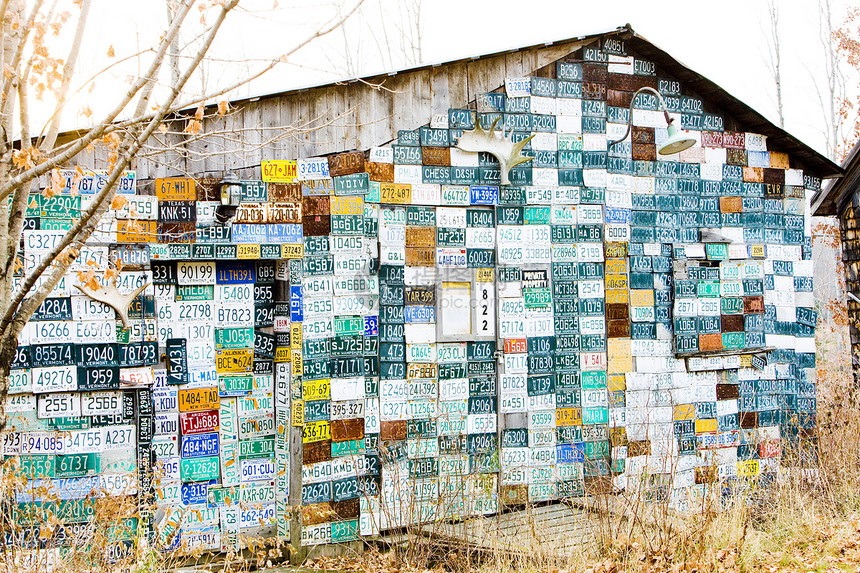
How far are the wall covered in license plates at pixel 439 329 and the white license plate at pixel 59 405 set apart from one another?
0.03 m

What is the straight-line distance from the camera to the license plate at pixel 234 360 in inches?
272

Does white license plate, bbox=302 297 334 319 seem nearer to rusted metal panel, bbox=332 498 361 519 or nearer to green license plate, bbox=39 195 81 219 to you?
rusted metal panel, bbox=332 498 361 519

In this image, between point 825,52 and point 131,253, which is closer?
point 131,253

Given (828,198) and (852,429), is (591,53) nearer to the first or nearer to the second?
(828,198)

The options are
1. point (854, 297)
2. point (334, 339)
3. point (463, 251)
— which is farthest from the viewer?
point (854, 297)

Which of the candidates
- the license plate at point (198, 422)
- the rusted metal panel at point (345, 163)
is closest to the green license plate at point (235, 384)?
the license plate at point (198, 422)

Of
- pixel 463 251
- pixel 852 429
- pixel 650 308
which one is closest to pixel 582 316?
pixel 650 308

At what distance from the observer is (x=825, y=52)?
75.7ft

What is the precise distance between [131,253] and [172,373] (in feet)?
3.83

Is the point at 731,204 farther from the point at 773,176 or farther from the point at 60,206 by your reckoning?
the point at 60,206

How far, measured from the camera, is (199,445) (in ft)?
22.3

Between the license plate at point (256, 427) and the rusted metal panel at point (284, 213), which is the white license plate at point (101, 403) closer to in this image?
the license plate at point (256, 427)

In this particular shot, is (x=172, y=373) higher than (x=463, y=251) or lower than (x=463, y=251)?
lower

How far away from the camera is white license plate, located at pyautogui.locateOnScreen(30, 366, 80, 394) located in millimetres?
6258
